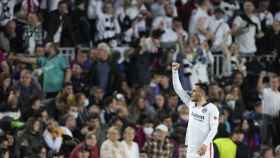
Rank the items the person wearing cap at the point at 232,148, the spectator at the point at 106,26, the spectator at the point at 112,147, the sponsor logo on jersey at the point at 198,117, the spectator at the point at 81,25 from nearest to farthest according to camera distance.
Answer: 1. the sponsor logo on jersey at the point at 198,117
2. the person wearing cap at the point at 232,148
3. the spectator at the point at 112,147
4. the spectator at the point at 81,25
5. the spectator at the point at 106,26

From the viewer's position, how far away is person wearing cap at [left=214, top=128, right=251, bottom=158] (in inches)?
712

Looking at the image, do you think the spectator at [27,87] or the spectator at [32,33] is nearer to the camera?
the spectator at [27,87]

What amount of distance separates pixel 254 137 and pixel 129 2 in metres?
5.09

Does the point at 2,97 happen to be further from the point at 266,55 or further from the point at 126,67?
the point at 266,55

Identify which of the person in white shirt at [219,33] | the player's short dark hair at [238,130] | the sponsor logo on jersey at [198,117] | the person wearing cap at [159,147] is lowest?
the person wearing cap at [159,147]

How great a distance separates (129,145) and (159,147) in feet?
1.75

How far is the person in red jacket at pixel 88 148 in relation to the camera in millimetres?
19016

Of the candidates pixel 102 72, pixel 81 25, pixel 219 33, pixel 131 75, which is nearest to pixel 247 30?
pixel 219 33

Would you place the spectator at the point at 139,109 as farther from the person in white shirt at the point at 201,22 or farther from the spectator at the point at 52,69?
the person in white shirt at the point at 201,22

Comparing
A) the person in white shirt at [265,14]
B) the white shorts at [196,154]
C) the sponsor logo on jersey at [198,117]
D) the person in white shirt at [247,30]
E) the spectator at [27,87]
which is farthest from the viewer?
the person in white shirt at [265,14]

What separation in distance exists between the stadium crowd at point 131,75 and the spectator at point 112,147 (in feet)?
0.06

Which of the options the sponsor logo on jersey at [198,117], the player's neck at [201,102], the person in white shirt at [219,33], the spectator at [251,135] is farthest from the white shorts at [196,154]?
the person in white shirt at [219,33]

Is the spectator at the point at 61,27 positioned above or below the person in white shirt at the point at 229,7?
below

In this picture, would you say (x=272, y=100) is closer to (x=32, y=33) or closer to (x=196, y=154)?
(x=32, y=33)
